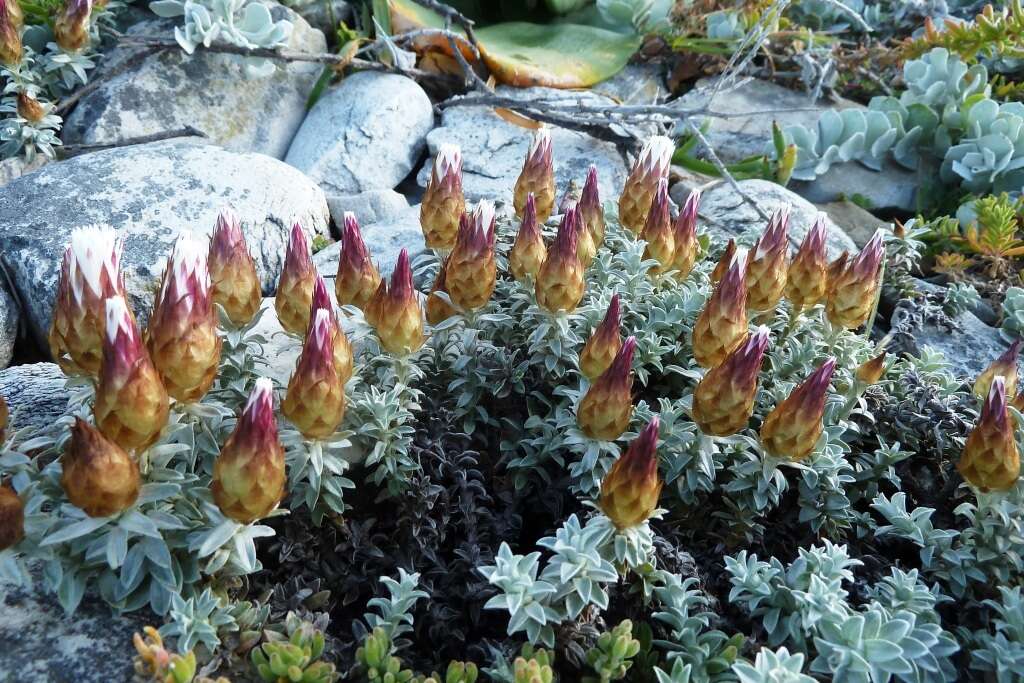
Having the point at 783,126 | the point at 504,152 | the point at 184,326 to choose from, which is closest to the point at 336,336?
the point at 184,326

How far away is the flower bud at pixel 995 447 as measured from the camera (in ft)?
5.74

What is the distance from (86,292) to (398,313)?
0.60 meters

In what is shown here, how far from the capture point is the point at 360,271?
202cm

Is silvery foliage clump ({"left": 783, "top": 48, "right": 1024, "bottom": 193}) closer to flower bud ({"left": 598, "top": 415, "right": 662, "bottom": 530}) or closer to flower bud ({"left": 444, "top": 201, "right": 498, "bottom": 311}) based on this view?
flower bud ({"left": 444, "top": 201, "right": 498, "bottom": 311})

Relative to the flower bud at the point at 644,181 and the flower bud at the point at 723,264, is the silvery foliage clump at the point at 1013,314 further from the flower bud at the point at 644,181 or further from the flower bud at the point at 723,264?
the flower bud at the point at 644,181

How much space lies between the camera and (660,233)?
2229 millimetres

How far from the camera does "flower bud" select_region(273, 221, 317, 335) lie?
6.19 feet

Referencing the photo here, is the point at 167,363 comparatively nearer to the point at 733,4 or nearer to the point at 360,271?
the point at 360,271

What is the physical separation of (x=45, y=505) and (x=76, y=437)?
44 cm

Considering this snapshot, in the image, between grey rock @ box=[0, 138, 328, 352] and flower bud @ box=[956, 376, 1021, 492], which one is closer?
flower bud @ box=[956, 376, 1021, 492]

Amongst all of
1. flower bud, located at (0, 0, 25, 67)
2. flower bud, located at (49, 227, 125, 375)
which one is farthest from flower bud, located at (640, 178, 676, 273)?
flower bud, located at (0, 0, 25, 67)

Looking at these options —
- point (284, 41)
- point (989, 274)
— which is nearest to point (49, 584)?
point (284, 41)

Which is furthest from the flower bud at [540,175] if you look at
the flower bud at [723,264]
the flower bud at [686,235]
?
the flower bud at [723,264]

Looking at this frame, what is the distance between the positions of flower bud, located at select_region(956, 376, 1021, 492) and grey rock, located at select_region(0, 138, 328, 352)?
2008 millimetres
